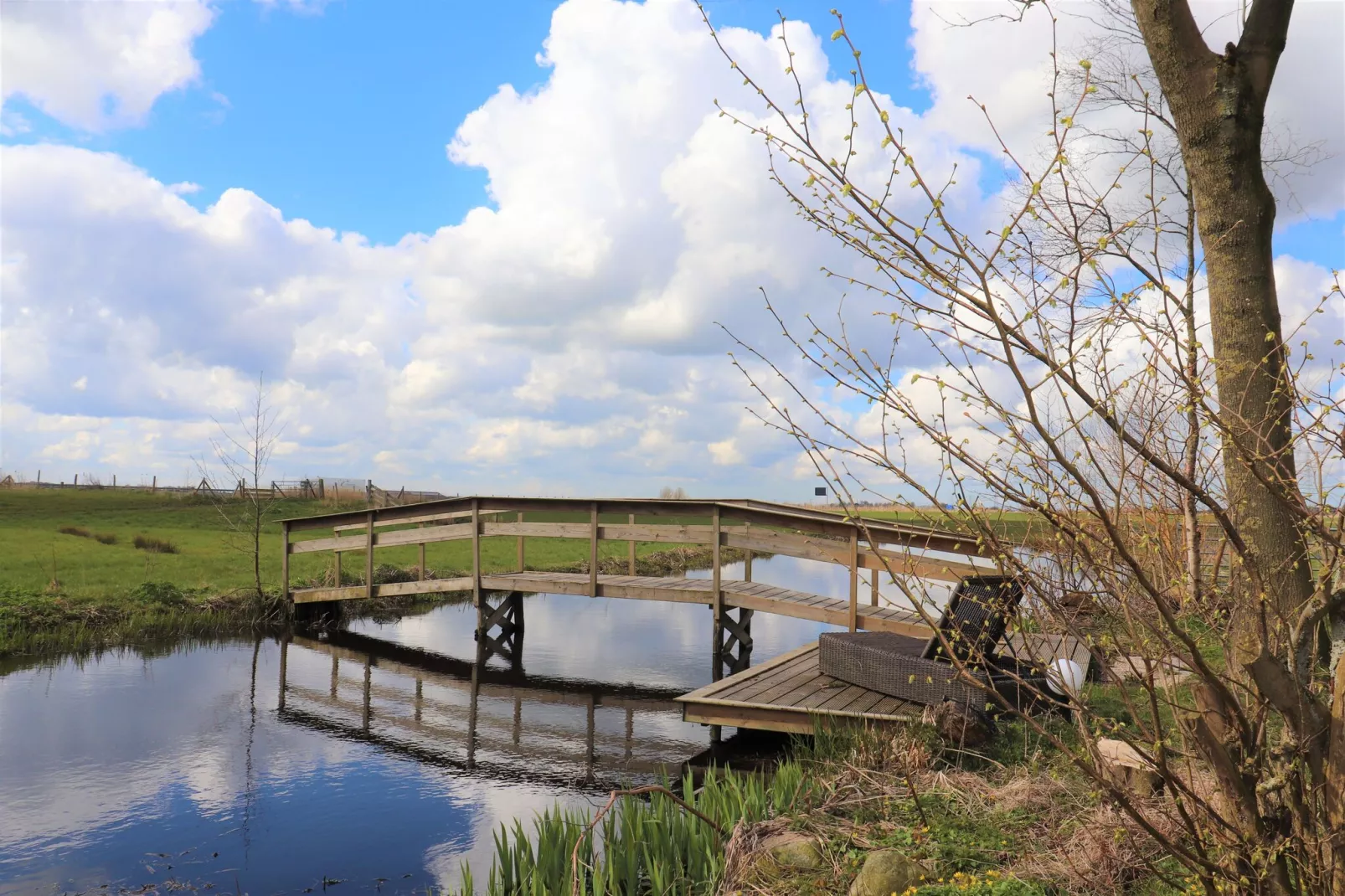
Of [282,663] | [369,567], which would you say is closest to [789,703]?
[282,663]

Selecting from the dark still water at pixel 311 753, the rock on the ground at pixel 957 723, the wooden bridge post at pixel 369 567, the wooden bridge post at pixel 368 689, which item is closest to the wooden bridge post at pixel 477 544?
the dark still water at pixel 311 753

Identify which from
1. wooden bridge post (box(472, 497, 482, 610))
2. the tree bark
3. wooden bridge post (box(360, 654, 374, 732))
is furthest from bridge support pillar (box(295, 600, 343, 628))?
the tree bark

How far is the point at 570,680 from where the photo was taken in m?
10.7

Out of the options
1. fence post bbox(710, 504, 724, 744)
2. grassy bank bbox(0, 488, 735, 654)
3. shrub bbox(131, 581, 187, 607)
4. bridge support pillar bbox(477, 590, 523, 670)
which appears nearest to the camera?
fence post bbox(710, 504, 724, 744)

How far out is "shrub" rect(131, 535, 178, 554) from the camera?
64.0 feet

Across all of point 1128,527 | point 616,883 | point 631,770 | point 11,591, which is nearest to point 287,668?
point 11,591

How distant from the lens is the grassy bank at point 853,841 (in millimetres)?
3670

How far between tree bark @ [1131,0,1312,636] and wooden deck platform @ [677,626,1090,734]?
133 inches

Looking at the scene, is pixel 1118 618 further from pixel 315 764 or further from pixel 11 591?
pixel 11 591

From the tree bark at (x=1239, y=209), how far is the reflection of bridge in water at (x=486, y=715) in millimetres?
5116

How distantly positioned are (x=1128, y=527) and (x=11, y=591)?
14.8 metres

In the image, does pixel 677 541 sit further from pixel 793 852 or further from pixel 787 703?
pixel 793 852

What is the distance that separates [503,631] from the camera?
13.2 meters

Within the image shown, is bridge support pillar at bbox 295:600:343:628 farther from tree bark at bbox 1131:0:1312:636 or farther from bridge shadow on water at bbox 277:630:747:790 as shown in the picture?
tree bark at bbox 1131:0:1312:636
